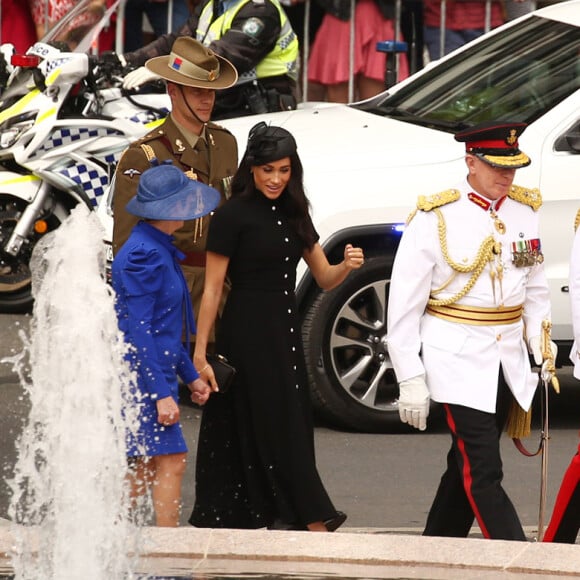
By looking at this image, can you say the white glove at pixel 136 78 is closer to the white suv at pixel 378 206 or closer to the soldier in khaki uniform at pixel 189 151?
the white suv at pixel 378 206

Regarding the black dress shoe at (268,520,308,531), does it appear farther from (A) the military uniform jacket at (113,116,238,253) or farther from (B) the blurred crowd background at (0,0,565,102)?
(B) the blurred crowd background at (0,0,565,102)

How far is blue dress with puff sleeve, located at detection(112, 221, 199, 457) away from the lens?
5.93 meters

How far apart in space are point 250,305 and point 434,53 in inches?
260

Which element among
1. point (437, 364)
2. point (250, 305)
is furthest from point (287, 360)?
point (437, 364)

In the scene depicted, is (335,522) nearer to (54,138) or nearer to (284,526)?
(284,526)

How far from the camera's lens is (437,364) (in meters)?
5.97

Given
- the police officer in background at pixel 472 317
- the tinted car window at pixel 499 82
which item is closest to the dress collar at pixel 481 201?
the police officer in background at pixel 472 317

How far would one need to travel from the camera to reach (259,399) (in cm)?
644

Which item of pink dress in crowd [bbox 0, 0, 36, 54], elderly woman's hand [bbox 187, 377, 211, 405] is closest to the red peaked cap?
elderly woman's hand [bbox 187, 377, 211, 405]

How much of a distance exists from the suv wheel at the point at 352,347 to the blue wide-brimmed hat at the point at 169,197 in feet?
6.88

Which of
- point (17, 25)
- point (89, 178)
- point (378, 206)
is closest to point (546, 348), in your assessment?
point (378, 206)

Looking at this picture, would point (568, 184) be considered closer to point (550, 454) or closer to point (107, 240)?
point (550, 454)

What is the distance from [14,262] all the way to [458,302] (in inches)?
196

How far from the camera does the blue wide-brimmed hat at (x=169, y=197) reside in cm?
600
